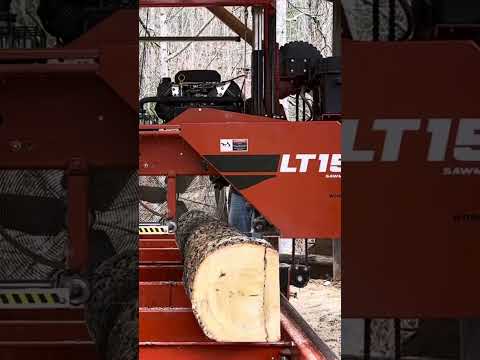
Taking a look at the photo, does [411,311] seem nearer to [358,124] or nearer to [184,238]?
[358,124]

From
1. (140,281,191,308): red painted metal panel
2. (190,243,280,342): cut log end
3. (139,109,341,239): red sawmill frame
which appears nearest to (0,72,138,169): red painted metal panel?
(190,243,280,342): cut log end

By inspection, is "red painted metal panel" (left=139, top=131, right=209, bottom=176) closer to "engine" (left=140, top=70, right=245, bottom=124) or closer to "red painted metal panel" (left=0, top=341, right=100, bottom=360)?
"engine" (left=140, top=70, right=245, bottom=124)

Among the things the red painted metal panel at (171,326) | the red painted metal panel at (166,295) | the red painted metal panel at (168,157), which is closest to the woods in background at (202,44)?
the red painted metal panel at (168,157)

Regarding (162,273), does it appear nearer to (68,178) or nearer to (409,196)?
(68,178)

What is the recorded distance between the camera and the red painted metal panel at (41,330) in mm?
1195

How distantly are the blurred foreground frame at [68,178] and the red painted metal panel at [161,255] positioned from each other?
3598 mm

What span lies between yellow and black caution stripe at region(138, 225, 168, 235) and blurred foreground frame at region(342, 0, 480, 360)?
4.95 m

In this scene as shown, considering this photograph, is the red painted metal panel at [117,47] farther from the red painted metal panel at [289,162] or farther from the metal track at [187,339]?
the red painted metal panel at [289,162]

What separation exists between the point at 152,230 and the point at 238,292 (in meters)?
3.09

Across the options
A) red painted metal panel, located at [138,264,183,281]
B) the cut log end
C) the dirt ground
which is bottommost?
the dirt ground

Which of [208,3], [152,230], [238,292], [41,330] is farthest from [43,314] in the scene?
[152,230]

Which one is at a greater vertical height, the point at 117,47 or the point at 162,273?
the point at 117,47

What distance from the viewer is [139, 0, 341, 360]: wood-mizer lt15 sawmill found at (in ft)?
10.2

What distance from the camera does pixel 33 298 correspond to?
1.23 m
